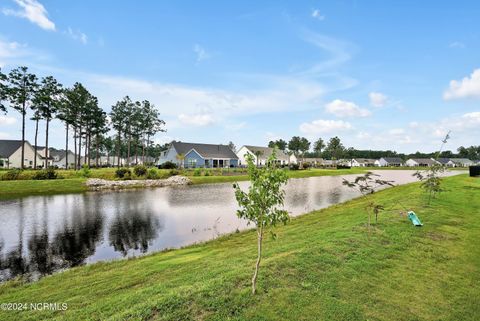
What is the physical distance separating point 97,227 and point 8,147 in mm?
78812

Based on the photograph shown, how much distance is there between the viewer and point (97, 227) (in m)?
18.4

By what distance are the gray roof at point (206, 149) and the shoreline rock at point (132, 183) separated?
3312 cm

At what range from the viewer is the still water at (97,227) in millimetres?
12998

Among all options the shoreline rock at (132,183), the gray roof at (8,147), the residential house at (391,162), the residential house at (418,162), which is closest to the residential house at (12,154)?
Result: the gray roof at (8,147)

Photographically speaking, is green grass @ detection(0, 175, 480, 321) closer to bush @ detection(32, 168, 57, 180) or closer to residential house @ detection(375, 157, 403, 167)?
bush @ detection(32, 168, 57, 180)

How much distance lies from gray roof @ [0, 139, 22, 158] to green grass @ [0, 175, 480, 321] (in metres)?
83.6

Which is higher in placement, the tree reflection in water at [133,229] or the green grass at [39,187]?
the green grass at [39,187]

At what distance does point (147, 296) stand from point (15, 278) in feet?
24.3

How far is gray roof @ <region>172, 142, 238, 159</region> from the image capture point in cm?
8031

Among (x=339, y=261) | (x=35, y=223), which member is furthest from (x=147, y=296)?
(x=35, y=223)

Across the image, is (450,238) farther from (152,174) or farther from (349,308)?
(152,174)

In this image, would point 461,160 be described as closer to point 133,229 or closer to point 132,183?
point 132,183

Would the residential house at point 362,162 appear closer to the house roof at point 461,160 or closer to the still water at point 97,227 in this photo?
the house roof at point 461,160

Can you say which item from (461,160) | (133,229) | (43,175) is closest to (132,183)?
(43,175)
